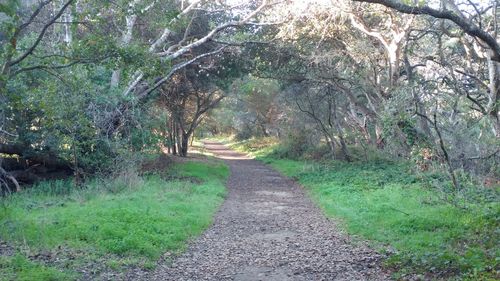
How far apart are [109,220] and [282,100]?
2378 cm

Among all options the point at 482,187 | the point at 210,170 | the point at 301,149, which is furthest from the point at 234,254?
the point at 301,149

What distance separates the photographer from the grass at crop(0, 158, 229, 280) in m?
9.27

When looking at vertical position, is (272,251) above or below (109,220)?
below

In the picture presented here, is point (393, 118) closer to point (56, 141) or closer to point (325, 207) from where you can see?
point (325, 207)

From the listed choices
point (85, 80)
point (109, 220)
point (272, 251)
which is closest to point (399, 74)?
point (85, 80)

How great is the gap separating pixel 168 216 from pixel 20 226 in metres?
3.61

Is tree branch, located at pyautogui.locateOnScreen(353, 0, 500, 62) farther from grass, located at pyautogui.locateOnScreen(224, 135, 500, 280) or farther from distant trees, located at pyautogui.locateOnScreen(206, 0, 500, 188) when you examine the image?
grass, located at pyautogui.locateOnScreen(224, 135, 500, 280)

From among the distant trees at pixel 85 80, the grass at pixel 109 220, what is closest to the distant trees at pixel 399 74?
the distant trees at pixel 85 80

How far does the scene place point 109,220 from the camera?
11.1 metres

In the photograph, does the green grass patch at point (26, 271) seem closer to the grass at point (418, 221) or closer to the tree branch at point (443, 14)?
the grass at point (418, 221)

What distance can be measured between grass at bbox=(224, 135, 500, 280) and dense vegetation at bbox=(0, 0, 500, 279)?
6 cm

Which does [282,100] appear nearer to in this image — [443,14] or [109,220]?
[109,220]

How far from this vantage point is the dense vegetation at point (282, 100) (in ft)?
31.7

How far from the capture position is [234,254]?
10.1 m
